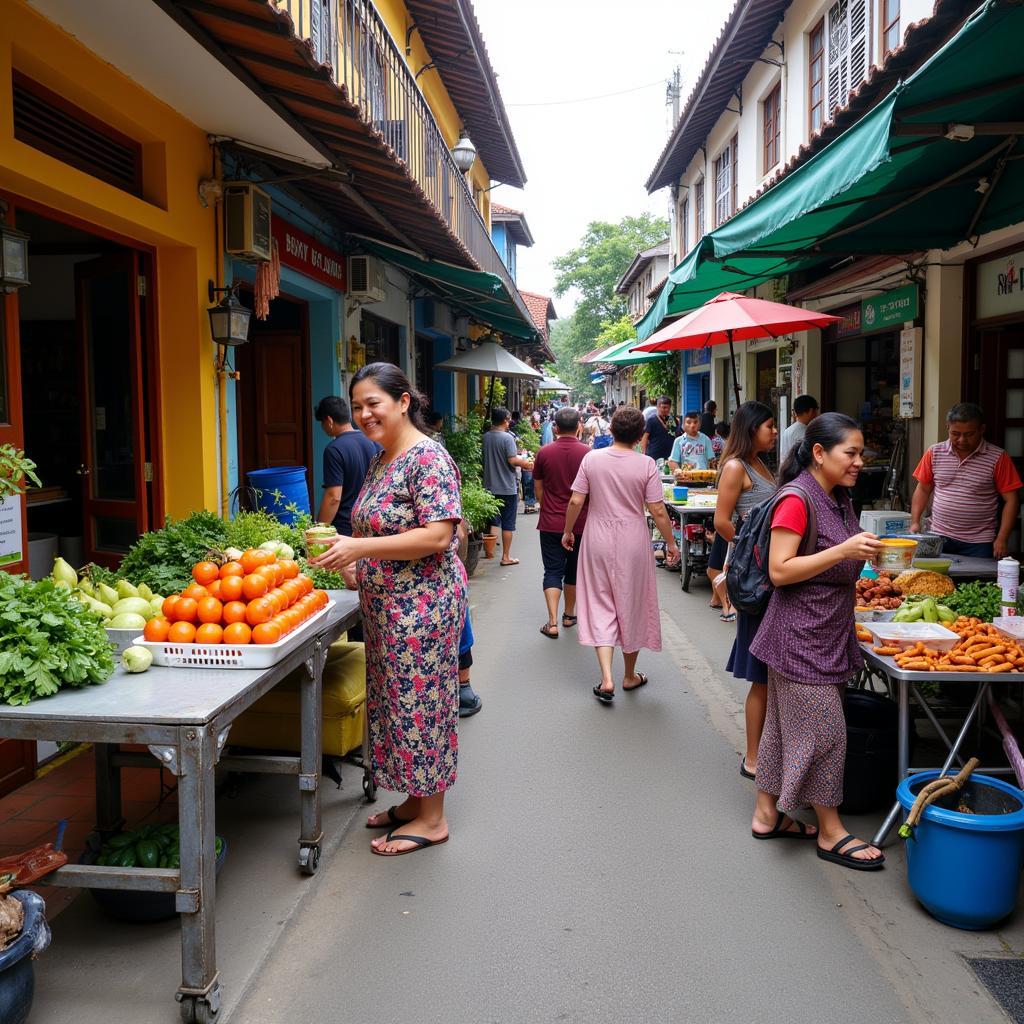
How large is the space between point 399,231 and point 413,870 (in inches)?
300

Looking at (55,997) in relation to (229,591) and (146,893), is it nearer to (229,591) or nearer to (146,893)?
(146,893)

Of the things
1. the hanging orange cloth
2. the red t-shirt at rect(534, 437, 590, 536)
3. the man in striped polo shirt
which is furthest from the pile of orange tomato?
the man in striped polo shirt

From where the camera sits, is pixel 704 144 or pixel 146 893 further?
pixel 704 144

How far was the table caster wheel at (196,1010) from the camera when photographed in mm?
2867

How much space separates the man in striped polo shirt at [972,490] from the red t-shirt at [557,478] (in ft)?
9.48

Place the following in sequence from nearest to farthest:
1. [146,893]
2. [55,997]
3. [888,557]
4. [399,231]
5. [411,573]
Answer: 1. [55,997]
2. [146,893]
3. [411,573]
4. [888,557]
5. [399,231]

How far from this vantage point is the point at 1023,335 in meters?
8.64

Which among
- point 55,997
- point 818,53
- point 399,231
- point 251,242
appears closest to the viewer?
point 55,997

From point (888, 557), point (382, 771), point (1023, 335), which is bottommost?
point (382, 771)

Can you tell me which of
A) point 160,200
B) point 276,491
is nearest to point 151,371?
point 160,200

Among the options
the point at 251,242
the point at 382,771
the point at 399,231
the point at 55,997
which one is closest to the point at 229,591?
the point at 382,771

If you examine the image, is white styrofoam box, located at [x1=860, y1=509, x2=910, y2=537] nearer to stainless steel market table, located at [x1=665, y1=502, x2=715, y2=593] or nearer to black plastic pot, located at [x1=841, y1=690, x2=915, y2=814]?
stainless steel market table, located at [x1=665, y1=502, x2=715, y2=593]

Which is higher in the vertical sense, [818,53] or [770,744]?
[818,53]

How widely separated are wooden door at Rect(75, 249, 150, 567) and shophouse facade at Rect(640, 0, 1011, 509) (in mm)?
4011
